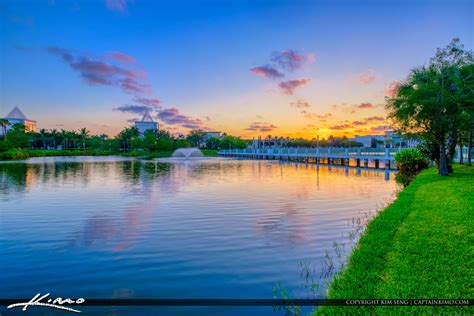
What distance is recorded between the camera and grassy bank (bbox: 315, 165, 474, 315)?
462 cm

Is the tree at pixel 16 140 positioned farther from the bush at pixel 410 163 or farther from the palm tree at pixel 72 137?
the bush at pixel 410 163

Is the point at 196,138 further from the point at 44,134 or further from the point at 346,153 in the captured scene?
the point at 346,153

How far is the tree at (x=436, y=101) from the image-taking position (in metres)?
17.6

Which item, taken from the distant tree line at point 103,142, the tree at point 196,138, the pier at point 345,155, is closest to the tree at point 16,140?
the distant tree line at point 103,142

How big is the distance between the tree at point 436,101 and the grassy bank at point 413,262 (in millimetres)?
9661

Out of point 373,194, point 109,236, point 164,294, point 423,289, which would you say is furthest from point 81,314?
point 373,194

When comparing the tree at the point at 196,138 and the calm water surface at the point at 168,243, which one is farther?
the tree at the point at 196,138

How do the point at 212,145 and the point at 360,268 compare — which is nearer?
the point at 360,268

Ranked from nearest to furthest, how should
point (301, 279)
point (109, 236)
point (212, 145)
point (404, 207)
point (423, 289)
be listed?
1. point (423, 289)
2. point (301, 279)
3. point (109, 236)
4. point (404, 207)
5. point (212, 145)

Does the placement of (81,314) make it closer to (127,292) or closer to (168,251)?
(127,292)

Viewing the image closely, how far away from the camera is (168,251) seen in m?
8.15

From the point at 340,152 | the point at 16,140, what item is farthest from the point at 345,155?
the point at 16,140

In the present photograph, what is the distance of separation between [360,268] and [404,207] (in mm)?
6214
